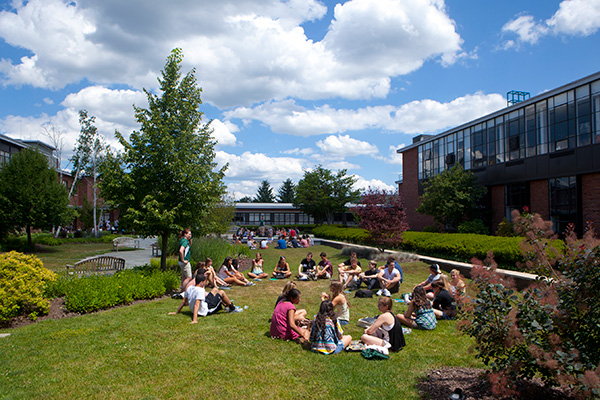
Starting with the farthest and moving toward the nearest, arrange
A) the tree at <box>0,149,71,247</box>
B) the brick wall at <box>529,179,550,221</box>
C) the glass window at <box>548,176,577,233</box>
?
1. the brick wall at <box>529,179,550,221</box>
2. the glass window at <box>548,176,577,233</box>
3. the tree at <box>0,149,71,247</box>

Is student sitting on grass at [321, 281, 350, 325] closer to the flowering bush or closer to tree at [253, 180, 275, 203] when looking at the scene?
the flowering bush

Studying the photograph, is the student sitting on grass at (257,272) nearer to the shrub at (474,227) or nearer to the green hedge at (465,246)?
the green hedge at (465,246)

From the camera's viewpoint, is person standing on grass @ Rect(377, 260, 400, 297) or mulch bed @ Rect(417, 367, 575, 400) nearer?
mulch bed @ Rect(417, 367, 575, 400)

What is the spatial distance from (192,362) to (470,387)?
360 centimetres

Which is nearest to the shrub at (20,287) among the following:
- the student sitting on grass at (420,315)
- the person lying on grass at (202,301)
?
the person lying on grass at (202,301)

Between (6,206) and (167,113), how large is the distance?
1616cm

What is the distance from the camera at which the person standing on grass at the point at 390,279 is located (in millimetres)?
10852

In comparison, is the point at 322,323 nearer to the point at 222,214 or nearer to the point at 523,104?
the point at 222,214

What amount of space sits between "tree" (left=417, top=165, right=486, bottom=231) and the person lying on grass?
2381 centimetres

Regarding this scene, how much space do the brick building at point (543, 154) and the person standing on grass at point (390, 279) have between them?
1752cm

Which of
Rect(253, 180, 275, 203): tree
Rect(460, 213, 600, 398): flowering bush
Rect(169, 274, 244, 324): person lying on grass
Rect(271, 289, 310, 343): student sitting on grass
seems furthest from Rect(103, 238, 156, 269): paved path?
Rect(253, 180, 275, 203): tree

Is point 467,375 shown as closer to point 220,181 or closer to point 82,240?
point 220,181

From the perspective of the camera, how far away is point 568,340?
3527 millimetres

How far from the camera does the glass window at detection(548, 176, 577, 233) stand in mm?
23109
